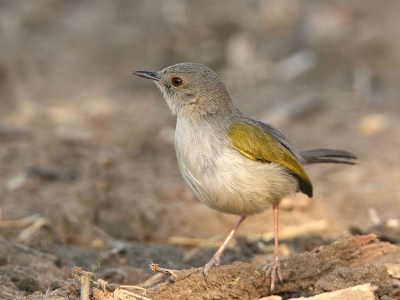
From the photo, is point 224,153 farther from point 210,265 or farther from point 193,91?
point 210,265

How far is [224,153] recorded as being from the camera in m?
5.32

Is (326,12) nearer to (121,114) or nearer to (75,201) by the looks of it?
(121,114)

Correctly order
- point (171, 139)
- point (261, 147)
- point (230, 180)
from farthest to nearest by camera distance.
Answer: point (171, 139)
point (261, 147)
point (230, 180)

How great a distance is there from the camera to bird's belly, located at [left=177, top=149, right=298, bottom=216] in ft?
17.1

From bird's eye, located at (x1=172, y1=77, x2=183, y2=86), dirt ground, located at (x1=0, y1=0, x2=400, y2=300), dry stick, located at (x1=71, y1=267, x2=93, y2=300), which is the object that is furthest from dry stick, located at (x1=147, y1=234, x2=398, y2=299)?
bird's eye, located at (x1=172, y1=77, x2=183, y2=86)

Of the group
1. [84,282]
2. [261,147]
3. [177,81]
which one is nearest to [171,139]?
[177,81]

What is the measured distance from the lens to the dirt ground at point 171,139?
5.20 meters

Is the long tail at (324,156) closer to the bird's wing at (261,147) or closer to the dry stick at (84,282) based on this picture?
the bird's wing at (261,147)

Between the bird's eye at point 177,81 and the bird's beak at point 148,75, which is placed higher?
the bird's beak at point 148,75

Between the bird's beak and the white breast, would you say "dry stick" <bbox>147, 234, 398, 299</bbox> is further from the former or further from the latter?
the bird's beak

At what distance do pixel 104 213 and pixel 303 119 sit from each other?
4216mm

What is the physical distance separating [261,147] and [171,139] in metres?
3.87

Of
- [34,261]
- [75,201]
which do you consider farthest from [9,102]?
[34,261]

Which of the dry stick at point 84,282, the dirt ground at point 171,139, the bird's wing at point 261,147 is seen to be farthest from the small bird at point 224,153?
the dry stick at point 84,282
